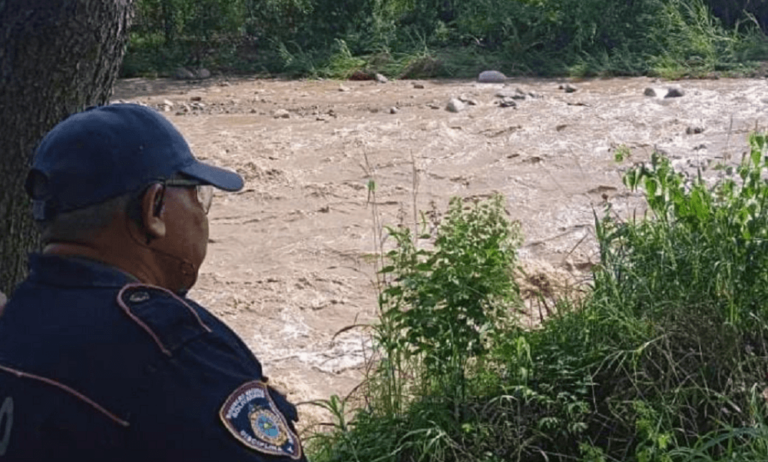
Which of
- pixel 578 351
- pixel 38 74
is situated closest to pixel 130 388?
pixel 38 74

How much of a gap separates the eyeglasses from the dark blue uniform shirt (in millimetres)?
202

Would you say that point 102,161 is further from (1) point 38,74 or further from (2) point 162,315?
(1) point 38,74

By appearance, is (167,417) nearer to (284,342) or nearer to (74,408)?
(74,408)

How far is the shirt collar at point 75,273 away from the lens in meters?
2.06

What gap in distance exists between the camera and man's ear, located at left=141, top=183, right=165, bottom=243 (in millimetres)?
2117

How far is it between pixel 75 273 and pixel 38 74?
6.39 ft

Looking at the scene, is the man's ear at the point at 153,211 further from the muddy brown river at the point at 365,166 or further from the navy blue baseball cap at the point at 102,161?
the muddy brown river at the point at 365,166

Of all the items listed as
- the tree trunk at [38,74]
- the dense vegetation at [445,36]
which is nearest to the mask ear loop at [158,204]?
the tree trunk at [38,74]

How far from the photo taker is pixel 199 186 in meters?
2.20

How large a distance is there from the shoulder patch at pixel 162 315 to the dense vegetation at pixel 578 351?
2391mm

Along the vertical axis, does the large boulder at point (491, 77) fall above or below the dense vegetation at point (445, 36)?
below

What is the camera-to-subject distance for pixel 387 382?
4641 mm

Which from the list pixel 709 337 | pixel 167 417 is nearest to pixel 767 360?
pixel 709 337

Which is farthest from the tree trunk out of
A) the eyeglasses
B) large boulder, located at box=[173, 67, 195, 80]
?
large boulder, located at box=[173, 67, 195, 80]
